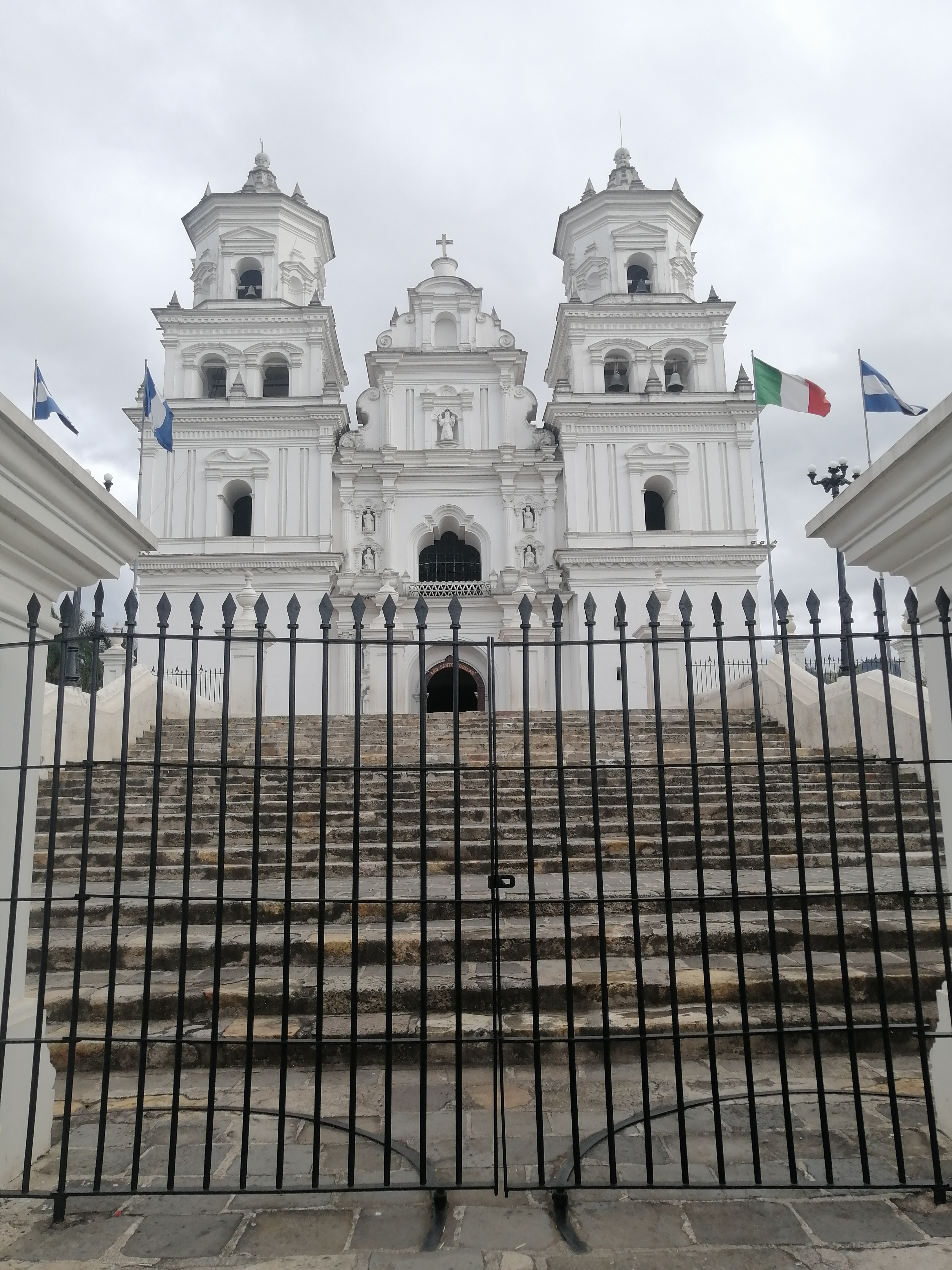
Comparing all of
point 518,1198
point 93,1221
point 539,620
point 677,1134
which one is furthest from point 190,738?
point 539,620

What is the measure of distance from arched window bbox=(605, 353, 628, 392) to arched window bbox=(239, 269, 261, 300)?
9.35 metres

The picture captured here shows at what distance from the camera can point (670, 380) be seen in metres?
21.7

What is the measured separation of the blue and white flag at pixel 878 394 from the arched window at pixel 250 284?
1565 centimetres

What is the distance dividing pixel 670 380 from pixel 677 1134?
20775 millimetres

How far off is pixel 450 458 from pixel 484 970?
1726 cm

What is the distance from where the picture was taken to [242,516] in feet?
68.6

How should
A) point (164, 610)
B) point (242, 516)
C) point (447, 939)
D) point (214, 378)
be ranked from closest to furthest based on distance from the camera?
1. point (164, 610)
2. point (447, 939)
3. point (242, 516)
4. point (214, 378)

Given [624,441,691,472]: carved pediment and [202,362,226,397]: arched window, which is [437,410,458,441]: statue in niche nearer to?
[624,441,691,472]: carved pediment

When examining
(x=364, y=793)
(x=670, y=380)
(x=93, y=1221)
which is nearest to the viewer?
(x=93, y=1221)

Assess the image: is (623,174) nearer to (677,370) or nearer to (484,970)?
(677,370)

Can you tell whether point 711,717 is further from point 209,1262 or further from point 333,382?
point 333,382

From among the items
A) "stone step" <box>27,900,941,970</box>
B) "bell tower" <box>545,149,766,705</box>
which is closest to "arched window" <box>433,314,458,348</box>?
"bell tower" <box>545,149,766,705</box>

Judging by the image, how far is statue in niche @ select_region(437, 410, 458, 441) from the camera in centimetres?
2092

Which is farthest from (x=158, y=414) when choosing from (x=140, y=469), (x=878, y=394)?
(x=878, y=394)
